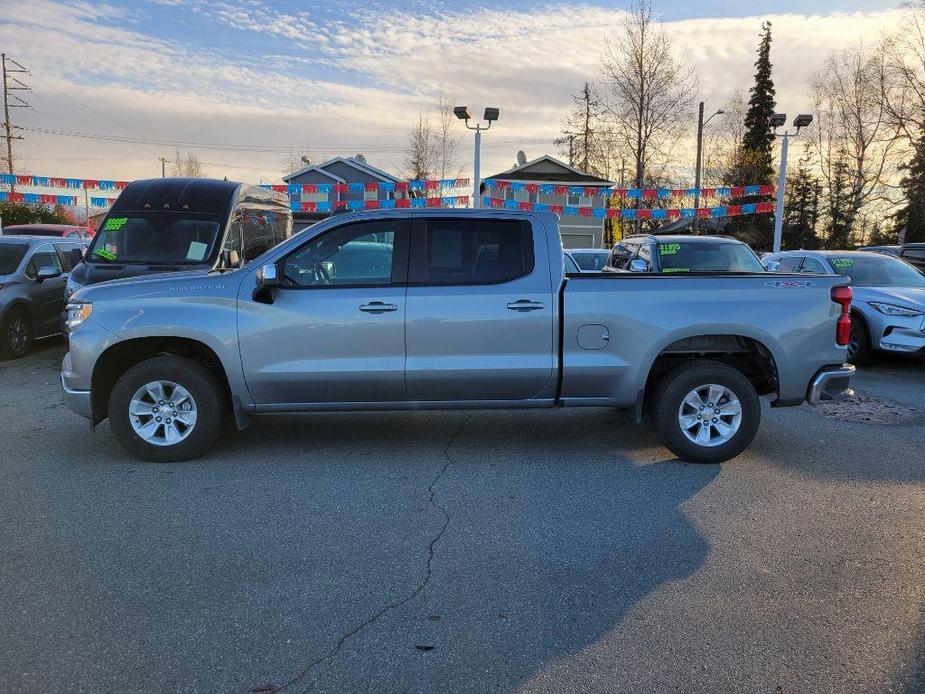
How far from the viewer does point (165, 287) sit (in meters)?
5.45

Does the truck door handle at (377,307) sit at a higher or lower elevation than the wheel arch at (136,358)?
higher

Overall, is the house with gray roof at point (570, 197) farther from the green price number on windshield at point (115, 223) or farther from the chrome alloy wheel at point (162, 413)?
the chrome alloy wheel at point (162, 413)

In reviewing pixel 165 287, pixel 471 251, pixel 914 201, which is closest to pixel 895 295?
pixel 471 251

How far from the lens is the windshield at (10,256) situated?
10.5m

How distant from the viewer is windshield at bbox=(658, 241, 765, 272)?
10422mm

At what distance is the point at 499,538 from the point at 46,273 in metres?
9.24

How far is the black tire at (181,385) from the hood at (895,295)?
28.2ft

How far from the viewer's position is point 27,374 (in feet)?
30.6

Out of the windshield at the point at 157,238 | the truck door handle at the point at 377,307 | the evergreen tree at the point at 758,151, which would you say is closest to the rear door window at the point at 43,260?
the windshield at the point at 157,238

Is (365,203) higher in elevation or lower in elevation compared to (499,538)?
higher

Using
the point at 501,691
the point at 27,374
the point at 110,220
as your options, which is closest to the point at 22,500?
the point at 501,691

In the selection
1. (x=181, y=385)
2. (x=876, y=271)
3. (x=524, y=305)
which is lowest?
(x=181, y=385)

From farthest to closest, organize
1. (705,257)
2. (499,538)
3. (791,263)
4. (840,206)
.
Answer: (840,206) < (791,263) < (705,257) < (499,538)

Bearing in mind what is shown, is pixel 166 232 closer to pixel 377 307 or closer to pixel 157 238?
pixel 157 238
